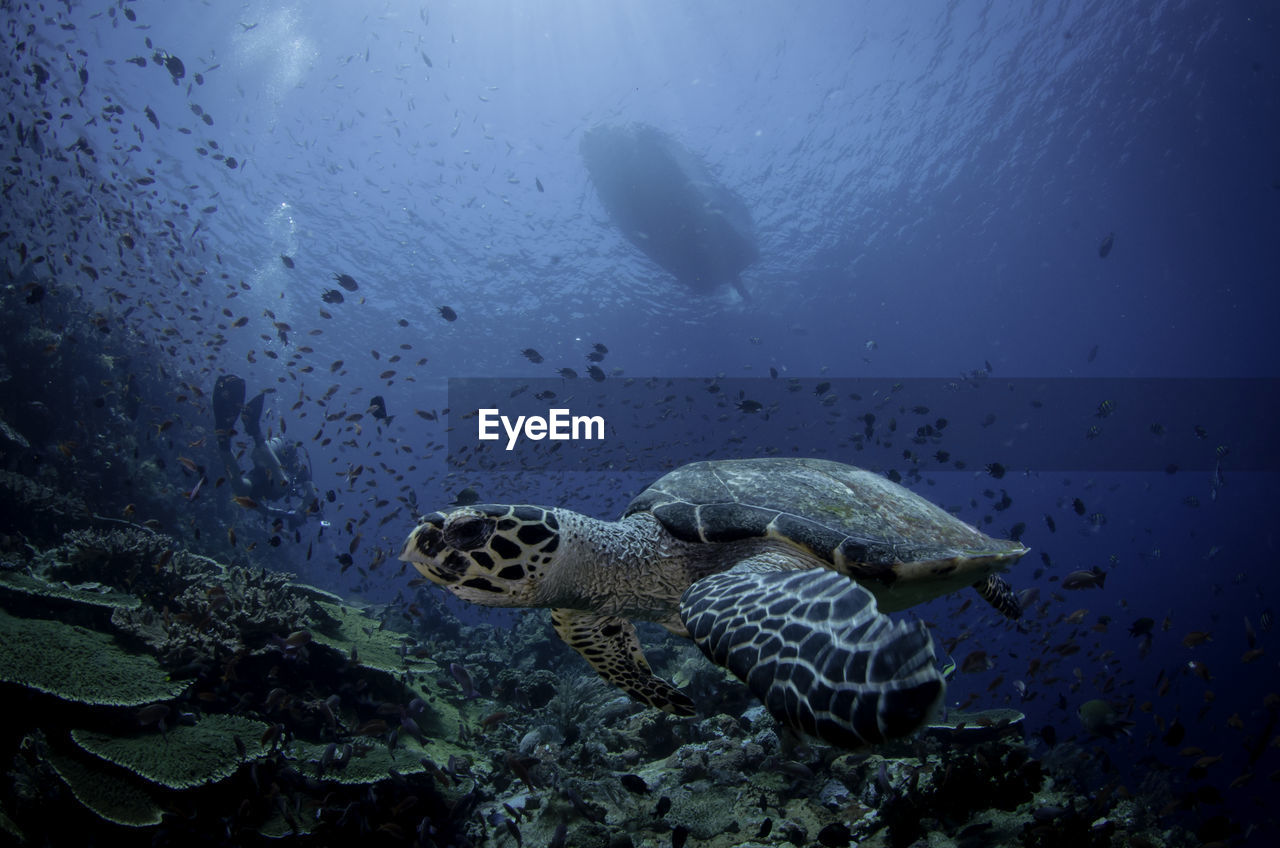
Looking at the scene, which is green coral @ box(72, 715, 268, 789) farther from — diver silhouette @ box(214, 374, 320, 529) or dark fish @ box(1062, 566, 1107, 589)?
diver silhouette @ box(214, 374, 320, 529)

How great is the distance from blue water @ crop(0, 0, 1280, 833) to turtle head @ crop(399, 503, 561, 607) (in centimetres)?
1100

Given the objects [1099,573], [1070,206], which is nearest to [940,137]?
[1070,206]

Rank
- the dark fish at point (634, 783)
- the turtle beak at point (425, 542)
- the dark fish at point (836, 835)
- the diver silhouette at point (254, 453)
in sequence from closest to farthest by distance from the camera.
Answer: the turtle beak at point (425, 542), the dark fish at point (836, 835), the dark fish at point (634, 783), the diver silhouette at point (254, 453)

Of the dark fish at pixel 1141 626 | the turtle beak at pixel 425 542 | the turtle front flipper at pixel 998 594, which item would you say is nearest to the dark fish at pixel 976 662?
the turtle front flipper at pixel 998 594

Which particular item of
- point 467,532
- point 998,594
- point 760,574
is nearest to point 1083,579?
point 998,594

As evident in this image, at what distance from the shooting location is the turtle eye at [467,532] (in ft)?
9.04

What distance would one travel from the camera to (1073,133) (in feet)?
81.7

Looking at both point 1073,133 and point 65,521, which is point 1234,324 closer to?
point 1073,133

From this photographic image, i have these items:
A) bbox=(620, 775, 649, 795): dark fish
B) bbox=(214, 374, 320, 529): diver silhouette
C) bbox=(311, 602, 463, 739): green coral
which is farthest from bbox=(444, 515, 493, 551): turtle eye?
bbox=(214, 374, 320, 529): diver silhouette

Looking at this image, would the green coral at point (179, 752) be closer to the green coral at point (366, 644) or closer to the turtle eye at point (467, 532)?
the green coral at point (366, 644)

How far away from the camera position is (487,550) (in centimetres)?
283

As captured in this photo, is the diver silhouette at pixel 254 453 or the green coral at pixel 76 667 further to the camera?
the diver silhouette at pixel 254 453

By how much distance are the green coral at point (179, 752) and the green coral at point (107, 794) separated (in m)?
0.13

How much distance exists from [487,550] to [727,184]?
28.1m
